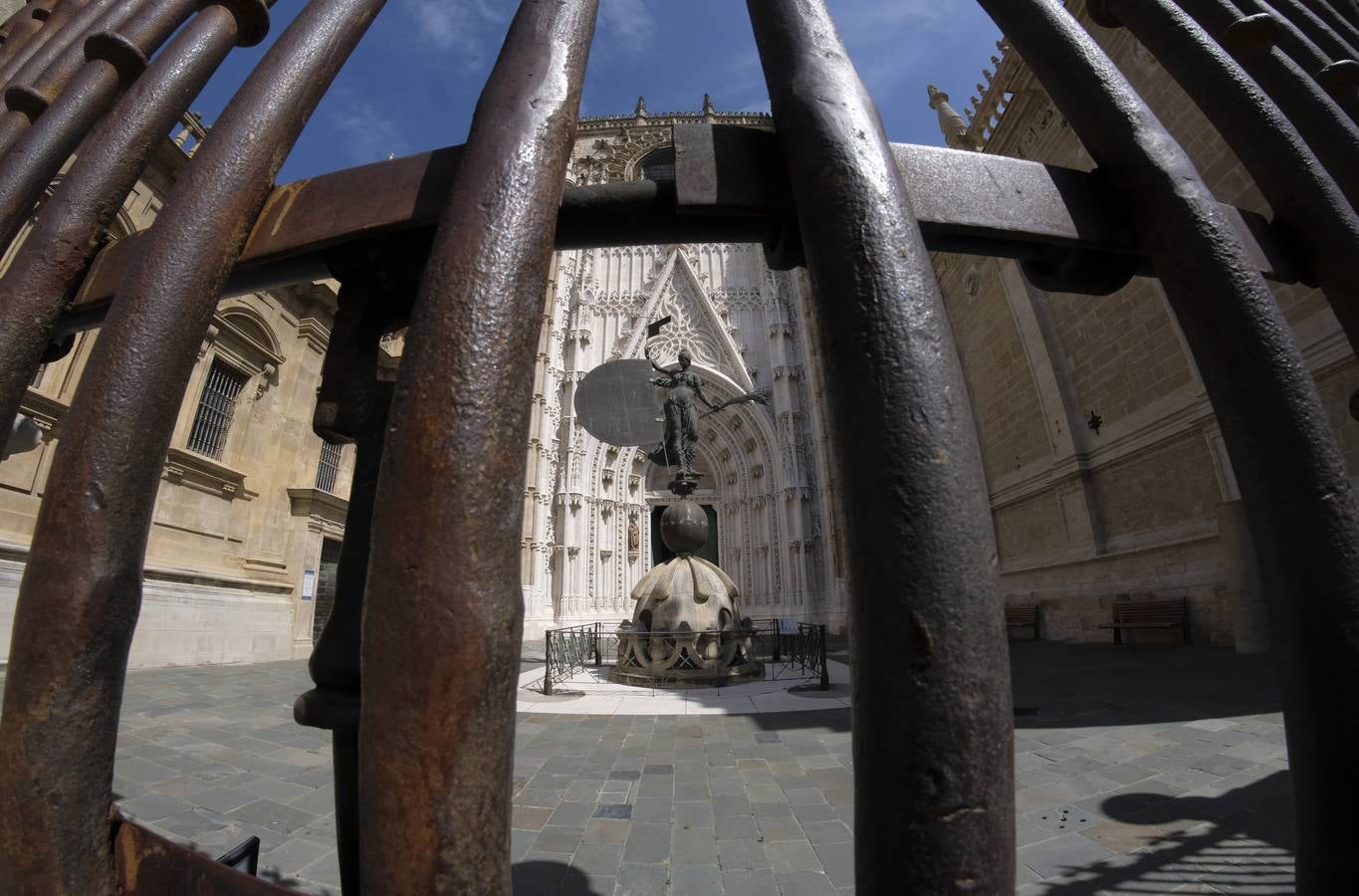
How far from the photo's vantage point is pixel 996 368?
1335 cm

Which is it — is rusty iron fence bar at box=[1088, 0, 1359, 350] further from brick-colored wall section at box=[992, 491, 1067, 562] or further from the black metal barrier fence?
brick-colored wall section at box=[992, 491, 1067, 562]

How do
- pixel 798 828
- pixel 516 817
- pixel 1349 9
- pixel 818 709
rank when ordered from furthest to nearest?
pixel 818 709, pixel 516 817, pixel 798 828, pixel 1349 9

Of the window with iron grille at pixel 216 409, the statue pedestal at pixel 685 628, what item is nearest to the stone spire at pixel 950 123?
the statue pedestal at pixel 685 628

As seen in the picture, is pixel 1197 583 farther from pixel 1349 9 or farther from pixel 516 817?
pixel 516 817

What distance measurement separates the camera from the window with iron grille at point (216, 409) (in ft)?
36.7

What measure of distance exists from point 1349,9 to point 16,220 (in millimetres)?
3763

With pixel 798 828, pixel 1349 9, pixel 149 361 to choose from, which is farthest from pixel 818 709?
pixel 149 361

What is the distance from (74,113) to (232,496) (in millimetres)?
12728

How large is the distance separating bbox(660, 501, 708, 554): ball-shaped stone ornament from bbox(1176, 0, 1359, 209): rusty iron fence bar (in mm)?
7511

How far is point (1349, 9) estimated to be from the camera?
6.17 ft

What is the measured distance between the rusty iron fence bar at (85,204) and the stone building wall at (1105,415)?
9652 mm

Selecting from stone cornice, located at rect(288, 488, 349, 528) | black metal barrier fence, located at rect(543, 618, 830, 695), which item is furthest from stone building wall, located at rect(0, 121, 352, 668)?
black metal barrier fence, located at rect(543, 618, 830, 695)

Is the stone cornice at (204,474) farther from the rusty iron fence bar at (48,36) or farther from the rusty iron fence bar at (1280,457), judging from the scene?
the rusty iron fence bar at (1280,457)

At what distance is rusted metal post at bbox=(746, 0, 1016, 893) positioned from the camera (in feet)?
1.92
